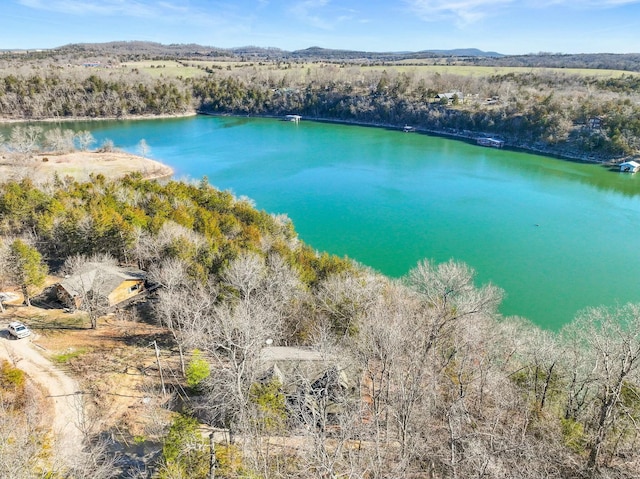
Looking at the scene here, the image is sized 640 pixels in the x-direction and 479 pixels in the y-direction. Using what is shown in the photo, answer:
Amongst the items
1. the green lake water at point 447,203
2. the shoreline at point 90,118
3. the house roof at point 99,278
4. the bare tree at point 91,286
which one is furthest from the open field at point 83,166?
the shoreline at point 90,118

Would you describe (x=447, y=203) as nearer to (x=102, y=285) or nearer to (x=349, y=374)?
(x=349, y=374)

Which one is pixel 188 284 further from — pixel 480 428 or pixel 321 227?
pixel 321 227

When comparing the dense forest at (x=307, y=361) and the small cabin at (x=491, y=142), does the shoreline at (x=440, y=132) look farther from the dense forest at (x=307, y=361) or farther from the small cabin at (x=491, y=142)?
the dense forest at (x=307, y=361)

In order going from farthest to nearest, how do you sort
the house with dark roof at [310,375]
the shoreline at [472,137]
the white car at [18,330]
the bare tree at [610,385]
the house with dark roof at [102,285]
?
the shoreline at [472,137]
the house with dark roof at [102,285]
the white car at [18,330]
the house with dark roof at [310,375]
the bare tree at [610,385]

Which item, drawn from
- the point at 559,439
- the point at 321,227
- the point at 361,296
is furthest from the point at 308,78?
the point at 559,439

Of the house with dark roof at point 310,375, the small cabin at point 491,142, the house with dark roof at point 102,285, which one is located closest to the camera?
the house with dark roof at point 310,375

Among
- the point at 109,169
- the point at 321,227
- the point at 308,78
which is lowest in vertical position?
the point at 321,227
